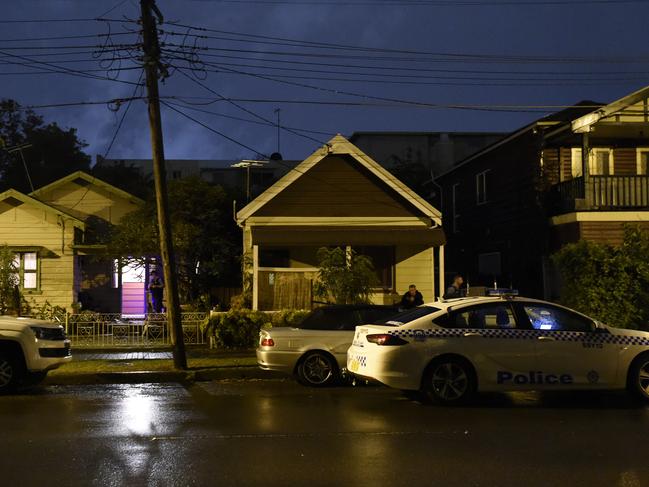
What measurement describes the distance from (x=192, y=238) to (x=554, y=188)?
10323 millimetres

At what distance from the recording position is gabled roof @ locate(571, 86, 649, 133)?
754 inches

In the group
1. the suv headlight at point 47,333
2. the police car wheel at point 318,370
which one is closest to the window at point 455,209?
the police car wheel at point 318,370

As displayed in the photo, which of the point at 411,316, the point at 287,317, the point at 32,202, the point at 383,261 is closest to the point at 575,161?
the point at 383,261

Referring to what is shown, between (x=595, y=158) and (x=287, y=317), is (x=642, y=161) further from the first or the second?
(x=287, y=317)

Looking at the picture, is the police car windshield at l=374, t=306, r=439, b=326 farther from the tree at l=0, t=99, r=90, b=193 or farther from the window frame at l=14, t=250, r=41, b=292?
the tree at l=0, t=99, r=90, b=193

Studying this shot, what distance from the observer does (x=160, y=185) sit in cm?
1416

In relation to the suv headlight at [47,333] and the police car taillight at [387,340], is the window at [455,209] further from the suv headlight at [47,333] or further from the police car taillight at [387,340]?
the police car taillight at [387,340]

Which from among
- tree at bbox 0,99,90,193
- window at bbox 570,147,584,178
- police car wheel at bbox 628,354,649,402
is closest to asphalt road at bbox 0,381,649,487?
police car wheel at bbox 628,354,649,402

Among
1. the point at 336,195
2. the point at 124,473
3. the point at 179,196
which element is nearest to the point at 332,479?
the point at 124,473

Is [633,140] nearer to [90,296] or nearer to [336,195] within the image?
[336,195]

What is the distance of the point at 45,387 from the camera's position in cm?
1295

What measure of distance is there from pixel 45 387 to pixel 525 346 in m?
7.93

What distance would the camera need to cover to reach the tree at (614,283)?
50.0 ft

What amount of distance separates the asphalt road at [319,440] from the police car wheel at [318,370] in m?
0.60
